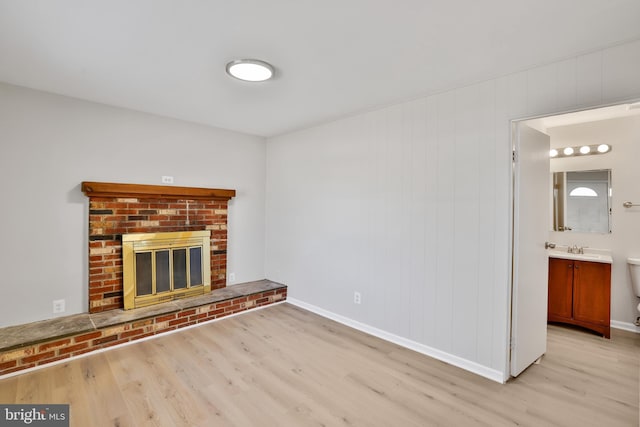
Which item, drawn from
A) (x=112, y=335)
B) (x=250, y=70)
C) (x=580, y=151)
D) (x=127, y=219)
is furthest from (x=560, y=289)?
(x=127, y=219)

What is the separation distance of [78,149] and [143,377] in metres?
2.30

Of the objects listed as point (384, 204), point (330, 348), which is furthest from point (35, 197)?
point (384, 204)

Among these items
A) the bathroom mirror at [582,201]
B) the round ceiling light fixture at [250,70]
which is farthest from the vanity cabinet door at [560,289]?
the round ceiling light fixture at [250,70]

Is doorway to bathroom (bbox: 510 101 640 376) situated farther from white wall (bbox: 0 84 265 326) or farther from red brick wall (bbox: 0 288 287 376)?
white wall (bbox: 0 84 265 326)

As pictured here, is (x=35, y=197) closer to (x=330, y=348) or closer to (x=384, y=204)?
(x=330, y=348)

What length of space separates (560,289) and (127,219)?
491 cm

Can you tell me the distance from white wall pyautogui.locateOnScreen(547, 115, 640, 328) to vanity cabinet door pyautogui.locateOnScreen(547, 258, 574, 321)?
448 mm

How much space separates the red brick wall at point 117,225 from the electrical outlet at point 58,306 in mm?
223

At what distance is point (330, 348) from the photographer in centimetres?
295

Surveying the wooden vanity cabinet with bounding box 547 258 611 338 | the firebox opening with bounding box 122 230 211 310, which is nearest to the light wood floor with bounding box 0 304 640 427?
the wooden vanity cabinet with bounding box 547 258 611 338

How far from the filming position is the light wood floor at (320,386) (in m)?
1.98

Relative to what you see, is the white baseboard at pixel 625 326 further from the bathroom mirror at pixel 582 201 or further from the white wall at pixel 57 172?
the white wall at pixel 57 172

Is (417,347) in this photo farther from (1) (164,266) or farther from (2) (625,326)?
A: (1) (164,266)

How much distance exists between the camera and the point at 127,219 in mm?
3365
